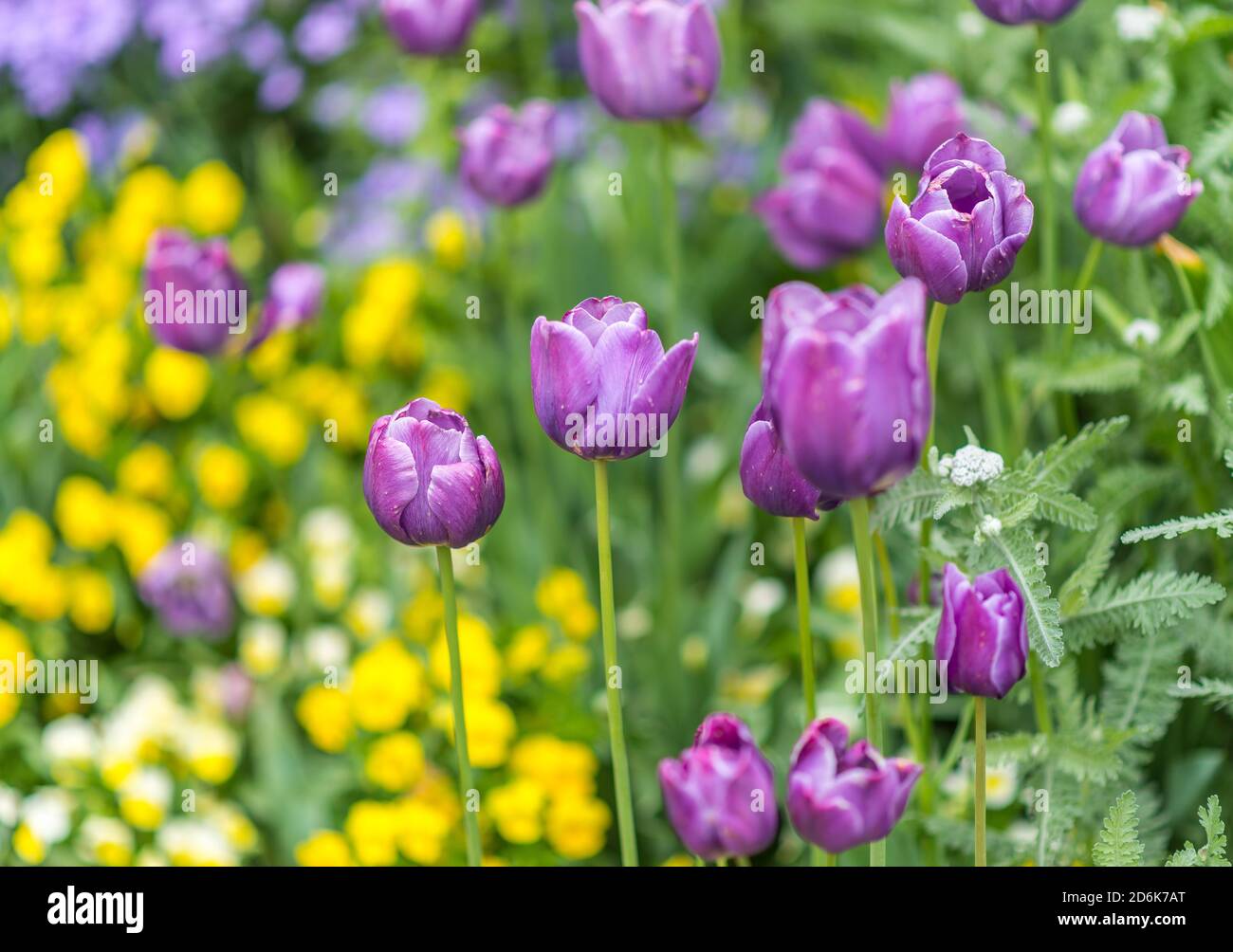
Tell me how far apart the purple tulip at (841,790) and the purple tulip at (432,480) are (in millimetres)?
278

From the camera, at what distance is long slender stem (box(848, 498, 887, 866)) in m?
0.85

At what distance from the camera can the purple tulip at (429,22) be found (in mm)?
1632

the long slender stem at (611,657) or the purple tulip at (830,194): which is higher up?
the purple tulip at (830,194)

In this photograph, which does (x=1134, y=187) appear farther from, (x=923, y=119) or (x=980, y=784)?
(x=980, y=784)

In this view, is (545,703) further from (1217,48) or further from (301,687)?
(1217,48)

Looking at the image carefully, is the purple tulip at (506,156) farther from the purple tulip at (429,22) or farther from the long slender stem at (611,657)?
the long slender stem at (611,657)

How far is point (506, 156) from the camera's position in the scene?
5.22 ft

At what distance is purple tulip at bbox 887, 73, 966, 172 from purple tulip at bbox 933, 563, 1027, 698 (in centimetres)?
76

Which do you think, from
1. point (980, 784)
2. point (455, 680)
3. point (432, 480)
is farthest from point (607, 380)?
point (980, 784)

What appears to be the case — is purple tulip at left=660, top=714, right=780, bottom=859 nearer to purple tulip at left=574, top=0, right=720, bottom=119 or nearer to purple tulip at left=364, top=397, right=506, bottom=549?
purple tulip at left=364, top=397, right=506, bottom=549

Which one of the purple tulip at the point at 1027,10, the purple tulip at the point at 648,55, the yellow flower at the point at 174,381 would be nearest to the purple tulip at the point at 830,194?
the purple tulip at the point at 648,55

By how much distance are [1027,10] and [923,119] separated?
1.19 feet

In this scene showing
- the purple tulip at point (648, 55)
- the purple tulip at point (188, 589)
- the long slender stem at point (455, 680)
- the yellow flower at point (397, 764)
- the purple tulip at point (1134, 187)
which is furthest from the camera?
the purple tulip at point (188, 589)
